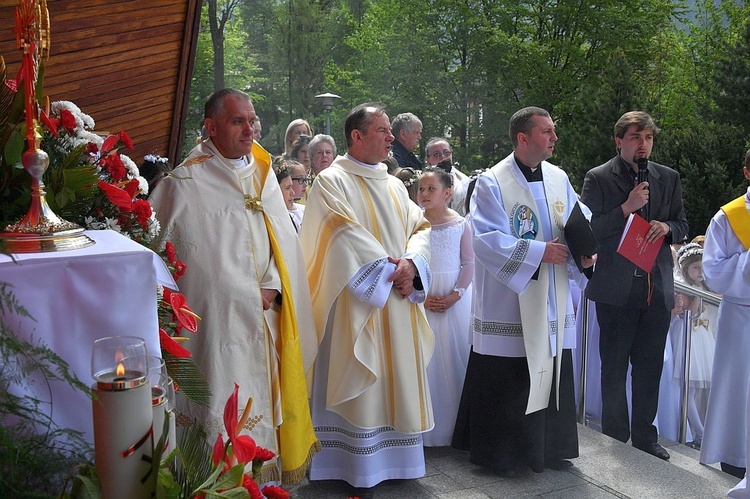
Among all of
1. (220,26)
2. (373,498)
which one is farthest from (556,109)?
(373,498)

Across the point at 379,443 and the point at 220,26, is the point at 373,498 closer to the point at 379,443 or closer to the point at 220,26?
the point at 379,443

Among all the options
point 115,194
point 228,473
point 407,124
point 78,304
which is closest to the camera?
point 228,473

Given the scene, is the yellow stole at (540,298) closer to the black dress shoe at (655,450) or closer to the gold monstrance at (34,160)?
the black dress shoe at (655,450)

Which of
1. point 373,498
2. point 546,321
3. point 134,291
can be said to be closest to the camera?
point 134,291

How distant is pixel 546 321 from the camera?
4691mm

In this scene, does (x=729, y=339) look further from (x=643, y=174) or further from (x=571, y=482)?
(x=571, y=482)

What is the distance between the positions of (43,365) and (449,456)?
3.96 meters

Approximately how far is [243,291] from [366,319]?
0.78 metres

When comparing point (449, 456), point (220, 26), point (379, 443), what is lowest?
point (449, 456)

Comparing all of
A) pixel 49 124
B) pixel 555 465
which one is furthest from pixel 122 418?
pixel 555 465

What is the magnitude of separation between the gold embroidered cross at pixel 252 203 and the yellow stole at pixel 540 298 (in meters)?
1.57

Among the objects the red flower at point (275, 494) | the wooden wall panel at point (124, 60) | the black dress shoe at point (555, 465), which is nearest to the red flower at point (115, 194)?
the red flower at point (275, 494)

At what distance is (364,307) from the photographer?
432 centimetres

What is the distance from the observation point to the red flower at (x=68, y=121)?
239cm
